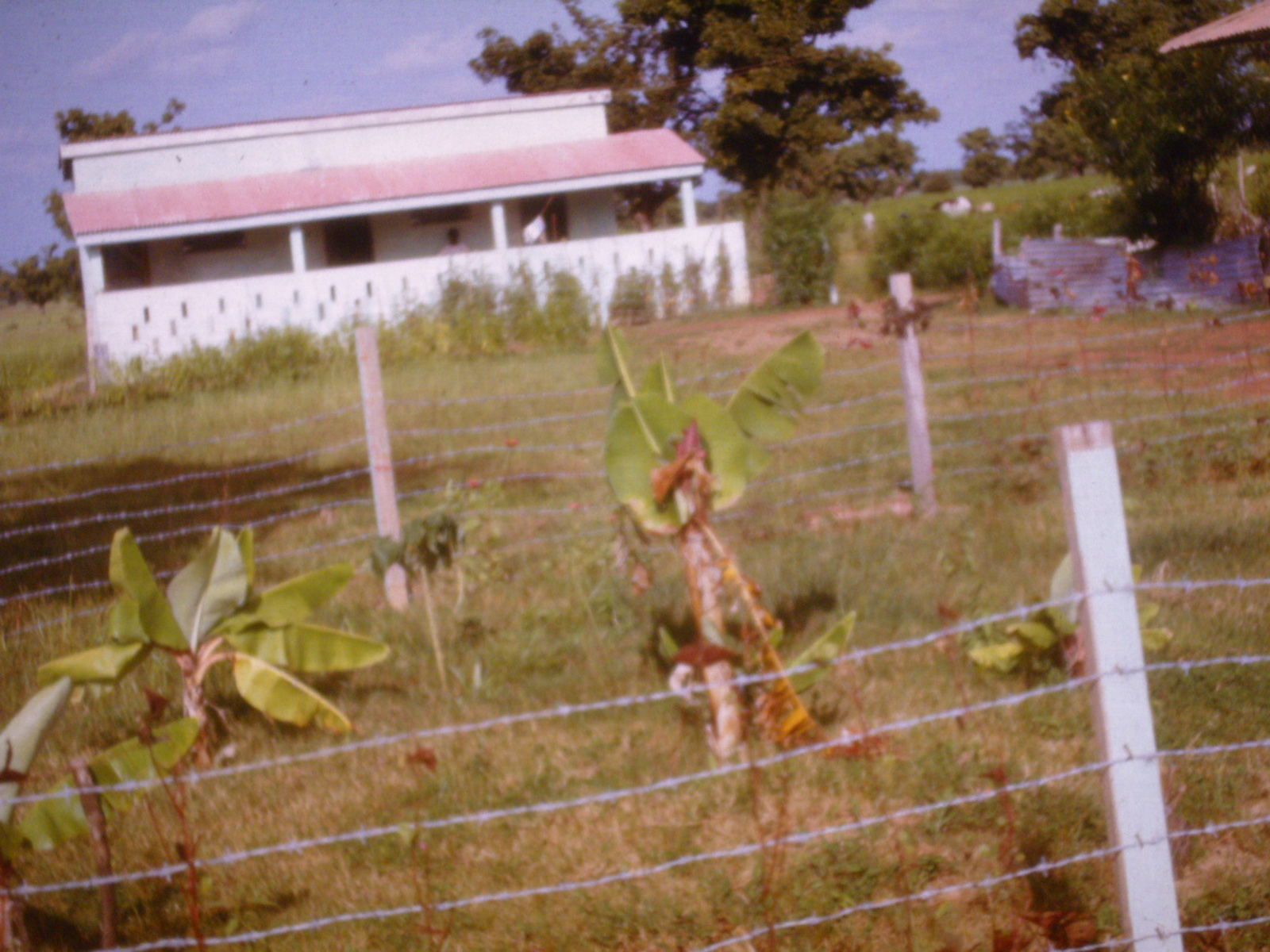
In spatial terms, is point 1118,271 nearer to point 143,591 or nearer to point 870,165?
point 143,591

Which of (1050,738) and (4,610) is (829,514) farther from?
(4,610)

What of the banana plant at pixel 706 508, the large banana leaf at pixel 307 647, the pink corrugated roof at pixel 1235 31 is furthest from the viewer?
the pink corrugated roof at pixel 1235 31

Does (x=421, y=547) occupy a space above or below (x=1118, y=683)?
above

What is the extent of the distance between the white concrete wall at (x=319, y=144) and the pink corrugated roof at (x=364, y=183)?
Result: 1.44 ft

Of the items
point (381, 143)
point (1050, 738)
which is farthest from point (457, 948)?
point (381, 143)

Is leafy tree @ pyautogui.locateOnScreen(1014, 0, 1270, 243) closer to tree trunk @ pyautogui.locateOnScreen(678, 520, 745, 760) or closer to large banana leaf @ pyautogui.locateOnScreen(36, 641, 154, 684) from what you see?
tree trunk @ pyautogui.locateOnScreen(678, 520, 745, 760)

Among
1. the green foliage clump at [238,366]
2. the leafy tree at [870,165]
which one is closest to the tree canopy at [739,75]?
the leafy tree at [870,165]

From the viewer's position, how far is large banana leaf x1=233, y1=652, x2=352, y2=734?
416 cm

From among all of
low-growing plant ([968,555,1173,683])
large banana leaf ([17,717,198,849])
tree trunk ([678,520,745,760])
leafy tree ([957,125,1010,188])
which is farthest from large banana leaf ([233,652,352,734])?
leafy tree ([957,125,1010,188])

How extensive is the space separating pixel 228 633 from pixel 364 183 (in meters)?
19.9

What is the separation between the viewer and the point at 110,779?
136 inches

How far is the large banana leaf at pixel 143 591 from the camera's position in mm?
3965

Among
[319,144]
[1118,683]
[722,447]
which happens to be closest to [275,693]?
[722,447]

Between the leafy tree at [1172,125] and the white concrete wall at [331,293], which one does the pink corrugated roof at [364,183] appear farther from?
the leafy tree at [1172,125]
